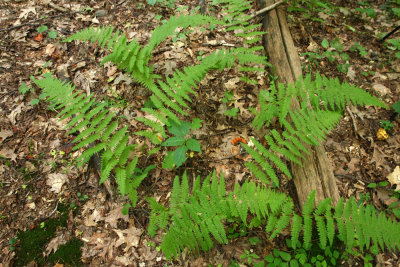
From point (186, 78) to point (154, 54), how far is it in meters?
1.35

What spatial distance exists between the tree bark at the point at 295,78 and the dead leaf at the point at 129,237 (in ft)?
6.06

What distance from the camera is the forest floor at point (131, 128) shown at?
8.55ft

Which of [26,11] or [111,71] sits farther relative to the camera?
[26,11]

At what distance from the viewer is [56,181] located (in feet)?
9.65

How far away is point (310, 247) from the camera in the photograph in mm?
2484

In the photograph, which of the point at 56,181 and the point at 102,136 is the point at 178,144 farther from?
the point at 56,181

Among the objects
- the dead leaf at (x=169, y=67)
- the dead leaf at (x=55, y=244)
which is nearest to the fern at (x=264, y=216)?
the dead leaf at (x=55, y=244)

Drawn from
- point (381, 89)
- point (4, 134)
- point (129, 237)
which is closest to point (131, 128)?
point (129, 237)

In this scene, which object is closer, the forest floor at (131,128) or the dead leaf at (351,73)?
the forest floor at (131,128)

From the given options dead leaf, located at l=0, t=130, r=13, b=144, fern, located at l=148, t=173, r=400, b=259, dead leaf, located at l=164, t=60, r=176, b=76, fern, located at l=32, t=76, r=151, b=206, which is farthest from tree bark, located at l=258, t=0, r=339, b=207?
dead leaf, located at l=0, t=130, r=13, b=144

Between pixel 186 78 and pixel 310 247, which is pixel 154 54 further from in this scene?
pixel 310 247

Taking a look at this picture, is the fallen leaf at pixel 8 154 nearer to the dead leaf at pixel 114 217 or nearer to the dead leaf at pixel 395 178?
the dead leaf at pixel 114 217

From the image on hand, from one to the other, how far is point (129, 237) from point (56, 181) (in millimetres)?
1170

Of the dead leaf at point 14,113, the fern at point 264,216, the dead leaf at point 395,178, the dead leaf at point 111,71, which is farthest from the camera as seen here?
the dead leaf at point 111,71
